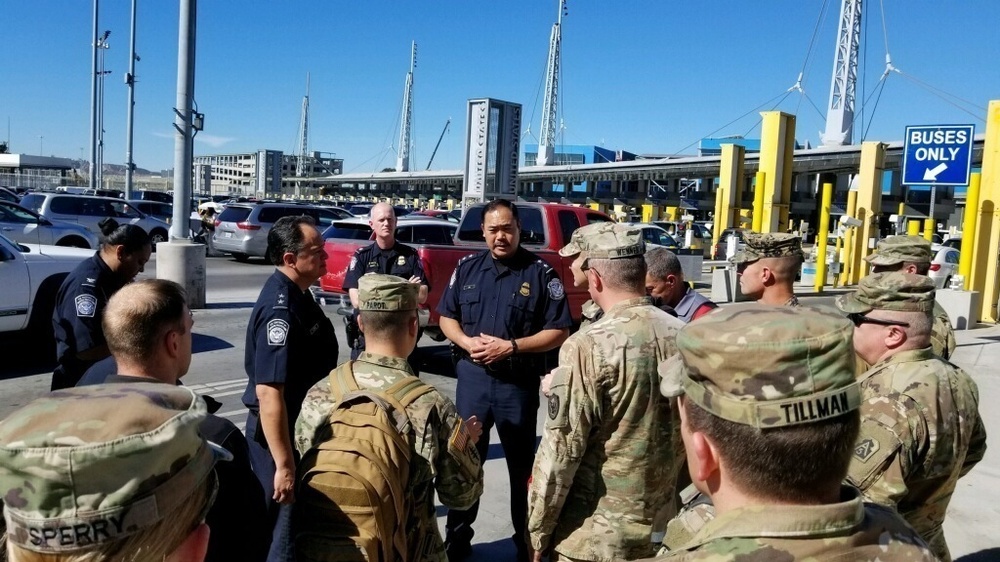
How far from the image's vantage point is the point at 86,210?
71.9 ft

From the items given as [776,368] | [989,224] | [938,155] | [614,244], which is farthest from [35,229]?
[989,224]

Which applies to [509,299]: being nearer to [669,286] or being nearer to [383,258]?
[669,286]

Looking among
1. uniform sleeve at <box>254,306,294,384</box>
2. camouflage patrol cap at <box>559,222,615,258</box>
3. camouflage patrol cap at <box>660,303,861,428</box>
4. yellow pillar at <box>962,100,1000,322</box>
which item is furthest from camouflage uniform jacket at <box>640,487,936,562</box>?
yellow pillar at <box>962,100,1000,322</box>

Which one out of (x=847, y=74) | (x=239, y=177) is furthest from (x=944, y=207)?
(x=239, y=177)

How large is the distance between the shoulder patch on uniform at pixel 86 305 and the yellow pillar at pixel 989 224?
557 inches

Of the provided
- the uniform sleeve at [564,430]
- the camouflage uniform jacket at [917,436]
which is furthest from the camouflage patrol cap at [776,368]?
the uniform sleeve at [564,430]

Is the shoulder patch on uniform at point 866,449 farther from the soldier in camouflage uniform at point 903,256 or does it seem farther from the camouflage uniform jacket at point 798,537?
the soldier in camouflage uniform at point 903,256

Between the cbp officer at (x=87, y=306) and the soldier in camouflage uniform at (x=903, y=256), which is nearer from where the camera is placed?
the cbp officer at (x=87, y=306)

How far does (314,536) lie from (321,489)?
143 millimetres

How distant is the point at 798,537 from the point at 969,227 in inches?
568

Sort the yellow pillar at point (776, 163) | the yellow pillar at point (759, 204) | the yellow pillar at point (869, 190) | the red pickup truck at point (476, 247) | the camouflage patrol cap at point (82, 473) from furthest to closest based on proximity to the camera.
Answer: the yellow pillar at point (869, 190)
the yellow pillar at point (759, 204)
the yellow pillar at point (776, 163)
the red pickup truck at point (476, 247)
the camouflage patrol cap at point (82, 473)

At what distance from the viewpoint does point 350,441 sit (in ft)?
7.05

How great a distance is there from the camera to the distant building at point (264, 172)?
342 ft

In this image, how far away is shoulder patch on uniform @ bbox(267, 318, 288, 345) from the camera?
3.09 metres
